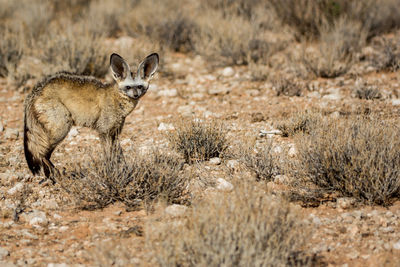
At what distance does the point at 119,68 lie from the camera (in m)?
5.49

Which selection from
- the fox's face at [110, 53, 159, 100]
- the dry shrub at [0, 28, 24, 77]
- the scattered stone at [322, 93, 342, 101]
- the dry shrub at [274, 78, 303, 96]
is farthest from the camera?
the dry shrub at [0, 28, 24, 77]

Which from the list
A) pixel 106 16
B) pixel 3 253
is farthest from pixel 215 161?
pixel 106 16

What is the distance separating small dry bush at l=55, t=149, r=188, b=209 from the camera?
4.61 meters

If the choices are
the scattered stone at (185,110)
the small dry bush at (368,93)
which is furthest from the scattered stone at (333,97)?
the scattered stone at (185,110)

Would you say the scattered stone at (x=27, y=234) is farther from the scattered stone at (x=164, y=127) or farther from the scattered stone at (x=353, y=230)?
the scattered stone at (x=164, y=127)

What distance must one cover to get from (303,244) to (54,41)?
7.25 metres

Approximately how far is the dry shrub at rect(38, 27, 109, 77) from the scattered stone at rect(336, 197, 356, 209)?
5.91 metres

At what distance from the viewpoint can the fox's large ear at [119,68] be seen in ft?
17.6

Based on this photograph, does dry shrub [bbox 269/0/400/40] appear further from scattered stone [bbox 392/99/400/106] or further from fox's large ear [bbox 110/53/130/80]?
fox's large ear [bbox 110/53/130/80]

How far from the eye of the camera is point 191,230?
10.8ft

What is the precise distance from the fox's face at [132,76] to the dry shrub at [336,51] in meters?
4.26

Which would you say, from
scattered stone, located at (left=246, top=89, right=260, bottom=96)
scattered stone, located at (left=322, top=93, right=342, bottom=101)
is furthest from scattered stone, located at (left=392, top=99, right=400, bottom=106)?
scattered stone, located at (left=246, top=89, right=260, bottom=96)

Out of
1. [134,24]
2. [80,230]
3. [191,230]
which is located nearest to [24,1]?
[134,24]

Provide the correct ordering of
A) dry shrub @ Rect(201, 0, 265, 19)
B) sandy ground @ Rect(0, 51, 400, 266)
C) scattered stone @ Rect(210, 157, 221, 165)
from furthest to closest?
dry shrub @ Rect(201, 0, 265, 19)
scattered stone @ Rect(210, 157, 221, 165)
sandy ground @ Rect(0, 51, 400, 266)
